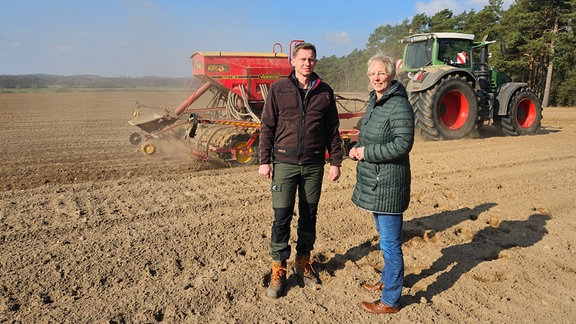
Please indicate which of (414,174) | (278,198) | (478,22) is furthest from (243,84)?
(478,22)

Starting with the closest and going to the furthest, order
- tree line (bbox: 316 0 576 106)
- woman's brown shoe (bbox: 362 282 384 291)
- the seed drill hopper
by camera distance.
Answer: woman's brown shoe (bbox: 362 282 384 291) → the seed drill hopper → tree line (bbox: 316 0 576 106)

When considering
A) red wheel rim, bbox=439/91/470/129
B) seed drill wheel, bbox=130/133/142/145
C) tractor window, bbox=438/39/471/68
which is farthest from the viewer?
tractor window, bbox=438/39/471/68

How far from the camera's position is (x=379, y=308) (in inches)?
108

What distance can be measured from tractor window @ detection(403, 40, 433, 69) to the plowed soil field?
138 inches

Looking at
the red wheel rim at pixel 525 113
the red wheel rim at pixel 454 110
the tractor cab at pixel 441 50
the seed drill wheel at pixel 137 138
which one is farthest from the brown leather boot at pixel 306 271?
the red wheel rim at pixel 525 113

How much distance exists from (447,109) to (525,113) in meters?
2.74

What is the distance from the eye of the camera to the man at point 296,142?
290cm

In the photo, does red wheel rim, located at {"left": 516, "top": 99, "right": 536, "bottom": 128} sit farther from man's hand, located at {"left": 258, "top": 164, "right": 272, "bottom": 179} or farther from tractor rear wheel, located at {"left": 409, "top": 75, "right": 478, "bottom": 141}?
man's hand, located at {"left": 258, "top": 164, "right": 272, "bottom": 179}

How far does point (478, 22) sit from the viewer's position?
30422mm

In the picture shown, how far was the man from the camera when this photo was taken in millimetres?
2900

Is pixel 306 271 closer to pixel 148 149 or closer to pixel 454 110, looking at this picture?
pixel 148 149

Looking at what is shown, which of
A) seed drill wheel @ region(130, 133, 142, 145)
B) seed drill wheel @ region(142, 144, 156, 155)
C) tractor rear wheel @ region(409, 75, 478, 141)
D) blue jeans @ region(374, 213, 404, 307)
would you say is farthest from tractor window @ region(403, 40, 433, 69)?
blue jeans @ region(374, 213, 404, 307)

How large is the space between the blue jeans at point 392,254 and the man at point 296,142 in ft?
1.80

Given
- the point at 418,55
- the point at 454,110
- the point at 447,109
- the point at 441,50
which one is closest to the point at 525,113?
the point at 454,110
